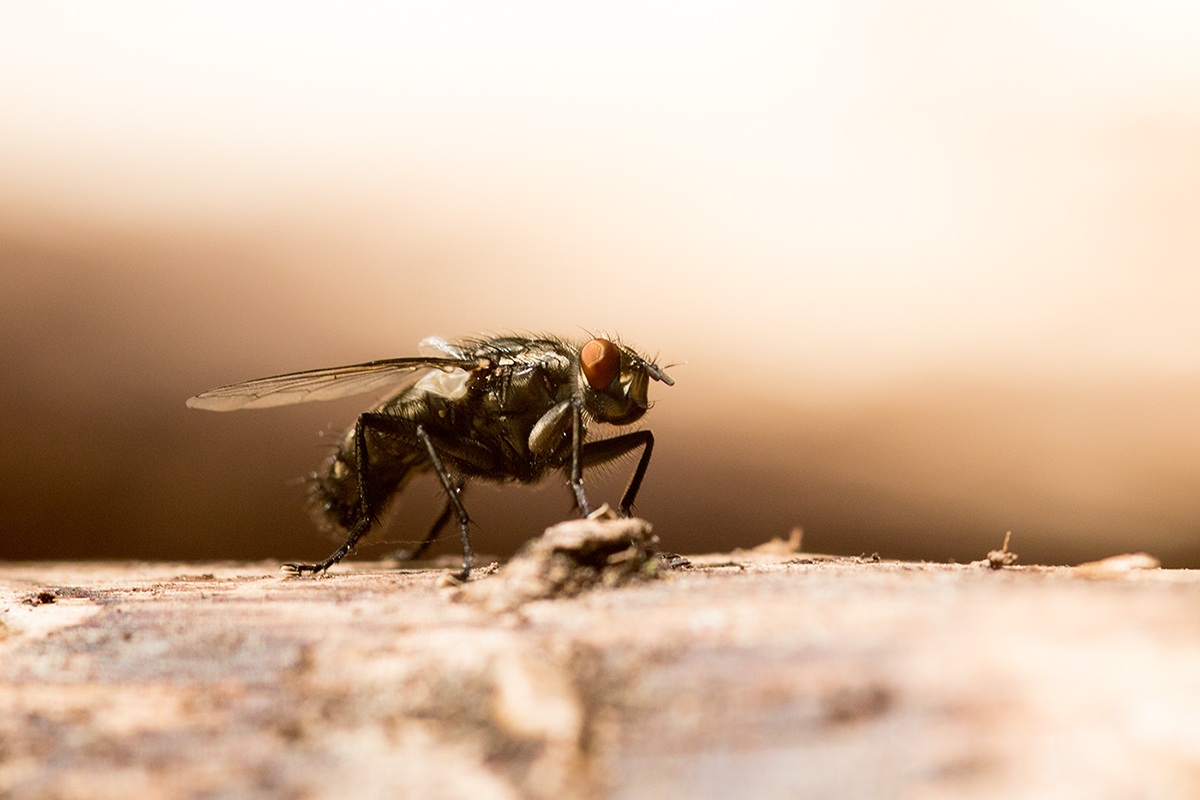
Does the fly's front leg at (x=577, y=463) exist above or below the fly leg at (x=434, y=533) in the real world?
above

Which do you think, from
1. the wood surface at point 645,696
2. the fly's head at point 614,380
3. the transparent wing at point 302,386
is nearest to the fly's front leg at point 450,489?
the transparent wing at point 302,386

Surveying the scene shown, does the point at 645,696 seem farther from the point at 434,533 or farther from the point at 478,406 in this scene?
the point at 434,533

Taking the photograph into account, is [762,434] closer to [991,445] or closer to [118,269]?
[991,445]

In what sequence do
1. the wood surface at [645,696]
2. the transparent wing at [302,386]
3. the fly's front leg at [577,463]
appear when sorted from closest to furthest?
the wood surface at [645,696] < the fly's front leg at [577,463] < the transparent wing at [302,386]

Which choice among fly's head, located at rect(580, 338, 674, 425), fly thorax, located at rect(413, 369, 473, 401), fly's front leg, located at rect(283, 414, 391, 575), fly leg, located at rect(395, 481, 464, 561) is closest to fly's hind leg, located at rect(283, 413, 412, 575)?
fly's front leg, located at rect(283, 414, 391, 575)

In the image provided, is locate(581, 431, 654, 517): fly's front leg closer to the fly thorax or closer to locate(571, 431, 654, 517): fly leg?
locate(571, 431, 654, 517): fly leg

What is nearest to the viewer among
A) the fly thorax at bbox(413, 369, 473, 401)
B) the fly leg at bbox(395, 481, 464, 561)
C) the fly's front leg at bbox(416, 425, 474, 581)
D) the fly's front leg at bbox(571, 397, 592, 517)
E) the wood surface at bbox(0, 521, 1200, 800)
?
the wood surface at bbox(0, 521, 1200, 800)

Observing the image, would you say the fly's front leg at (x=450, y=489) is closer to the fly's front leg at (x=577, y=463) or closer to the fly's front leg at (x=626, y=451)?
the fly's front leg at (x=577, y=463)
